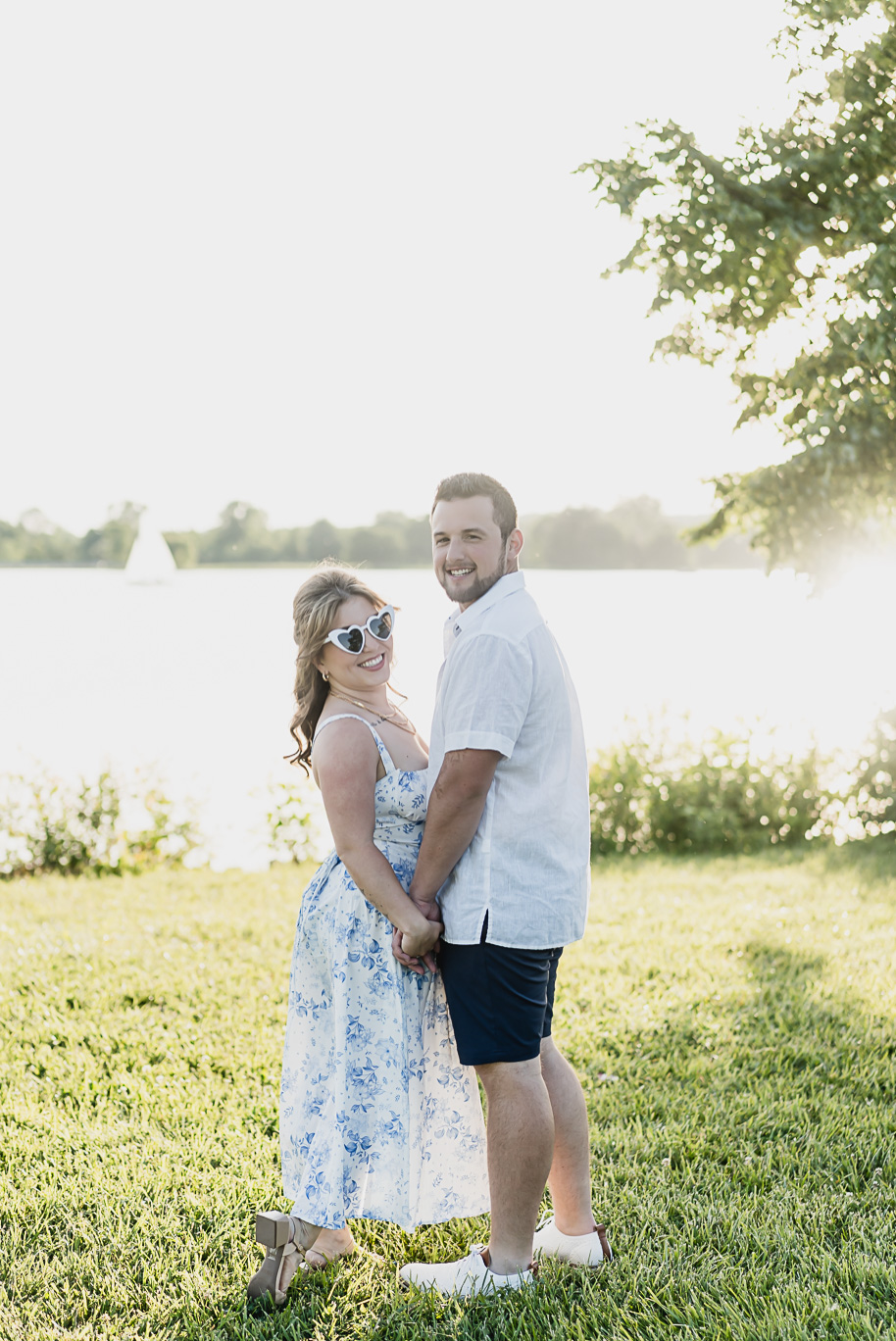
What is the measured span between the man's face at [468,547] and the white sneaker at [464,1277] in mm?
1778

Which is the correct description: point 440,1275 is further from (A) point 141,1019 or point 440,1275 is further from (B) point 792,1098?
(A) point 141,1019

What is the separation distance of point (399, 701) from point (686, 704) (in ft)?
24.9

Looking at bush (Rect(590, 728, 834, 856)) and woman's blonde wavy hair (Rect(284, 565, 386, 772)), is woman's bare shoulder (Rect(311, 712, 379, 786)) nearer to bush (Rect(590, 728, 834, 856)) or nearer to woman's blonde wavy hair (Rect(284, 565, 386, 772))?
woman's blonde wavy hair (Rect(284, 565, 386, 772))

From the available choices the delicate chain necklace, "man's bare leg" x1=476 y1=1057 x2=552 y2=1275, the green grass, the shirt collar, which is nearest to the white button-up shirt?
the shirt collar

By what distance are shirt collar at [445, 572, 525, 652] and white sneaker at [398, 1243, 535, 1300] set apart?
1.65 meters

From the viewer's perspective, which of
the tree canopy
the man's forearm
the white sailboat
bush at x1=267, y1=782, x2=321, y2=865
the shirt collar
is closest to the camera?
the man's forearm

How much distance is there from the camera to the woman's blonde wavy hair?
118 inches

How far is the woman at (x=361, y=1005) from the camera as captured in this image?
286cm

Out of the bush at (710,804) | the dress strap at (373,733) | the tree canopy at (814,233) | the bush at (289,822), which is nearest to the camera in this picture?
the dress strap at (373,733)

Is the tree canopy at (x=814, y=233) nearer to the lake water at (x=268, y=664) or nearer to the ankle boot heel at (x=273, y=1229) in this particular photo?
the lake water at (x=268, y=664)

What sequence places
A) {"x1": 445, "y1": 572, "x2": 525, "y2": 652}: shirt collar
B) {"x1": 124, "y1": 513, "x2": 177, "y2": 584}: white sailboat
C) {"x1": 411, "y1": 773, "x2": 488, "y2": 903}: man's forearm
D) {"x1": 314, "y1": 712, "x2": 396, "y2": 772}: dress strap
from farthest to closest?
{"x1": 124, "y1": 513, "x2": 177, "y2": 584}: white sailboat, {"x1": 314, "y1": 712, "x2": 396, "y2": 772}: dress strap, {"x1": 445, "y1": 572, "x2": 525, "y2": 652}: shirt collar, {"x1": 411, "y1": 773, "x2": 488, "y2": 903}: man's forearm

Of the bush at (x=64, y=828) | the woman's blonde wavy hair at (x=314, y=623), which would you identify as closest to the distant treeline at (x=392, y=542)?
the woman's blonde wavy hair at (x=314, y=623)

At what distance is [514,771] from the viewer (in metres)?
2.78

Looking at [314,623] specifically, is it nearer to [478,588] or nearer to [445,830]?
[478,588]
